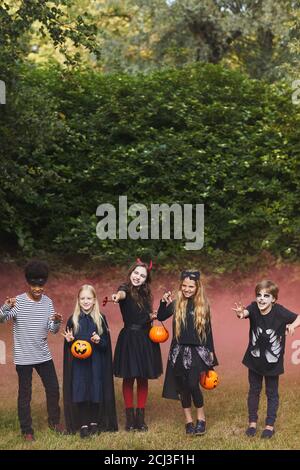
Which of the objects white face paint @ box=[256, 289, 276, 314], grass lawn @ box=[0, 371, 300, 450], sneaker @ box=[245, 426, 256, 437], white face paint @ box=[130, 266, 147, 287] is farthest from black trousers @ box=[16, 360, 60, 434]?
white face paint @ box=[256, 289, 276, 314]

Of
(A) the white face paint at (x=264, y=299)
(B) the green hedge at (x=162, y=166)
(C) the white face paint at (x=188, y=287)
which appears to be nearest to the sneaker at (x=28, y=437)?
(C) the white face paint at (x=188, y=287)

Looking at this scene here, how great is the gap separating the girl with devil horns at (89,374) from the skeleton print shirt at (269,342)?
4.38ft

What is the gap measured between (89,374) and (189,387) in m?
0.93

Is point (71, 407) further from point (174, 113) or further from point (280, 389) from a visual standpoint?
point (174, 113)

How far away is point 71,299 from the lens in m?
13.3

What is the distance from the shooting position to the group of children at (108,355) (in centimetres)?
708

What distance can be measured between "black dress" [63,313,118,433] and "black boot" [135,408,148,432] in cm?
22

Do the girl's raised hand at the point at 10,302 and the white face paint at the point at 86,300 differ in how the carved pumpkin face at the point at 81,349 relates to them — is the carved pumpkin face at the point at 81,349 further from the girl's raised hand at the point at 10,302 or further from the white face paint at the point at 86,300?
the girl's raised hand at the point at 10,302

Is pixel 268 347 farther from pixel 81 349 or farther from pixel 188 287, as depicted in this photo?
pixel 81 349

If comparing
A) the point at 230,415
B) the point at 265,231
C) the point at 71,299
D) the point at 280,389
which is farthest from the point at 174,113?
the point at 230,415

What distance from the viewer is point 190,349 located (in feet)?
23.5

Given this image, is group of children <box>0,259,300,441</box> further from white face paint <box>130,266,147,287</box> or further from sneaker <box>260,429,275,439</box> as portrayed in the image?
white face paint <box>130,266,147,287</box>

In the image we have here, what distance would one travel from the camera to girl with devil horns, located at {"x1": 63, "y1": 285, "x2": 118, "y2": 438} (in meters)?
7.06

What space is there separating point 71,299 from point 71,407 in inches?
247
